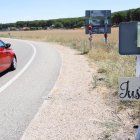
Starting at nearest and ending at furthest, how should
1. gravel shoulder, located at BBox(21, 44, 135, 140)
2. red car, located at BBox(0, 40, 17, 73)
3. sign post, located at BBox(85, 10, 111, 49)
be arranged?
gravel shoulder, located at BBox(21, 44, 135, 140) → red car, located at BBox(0, 40, 17, 73) → sign post, located at BBox(85, 10, 111, 49)

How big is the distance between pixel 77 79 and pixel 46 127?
19.1 feet

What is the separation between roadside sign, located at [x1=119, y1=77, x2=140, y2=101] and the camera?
464cm

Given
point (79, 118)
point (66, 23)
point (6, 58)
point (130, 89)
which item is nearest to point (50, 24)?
point (66, 23)

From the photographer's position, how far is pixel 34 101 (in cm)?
884

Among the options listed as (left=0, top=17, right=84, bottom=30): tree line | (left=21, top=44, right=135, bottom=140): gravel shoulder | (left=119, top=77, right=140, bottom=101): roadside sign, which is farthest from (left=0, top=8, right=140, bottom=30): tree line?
(left=119, top=77, right=140, bottom=101): roadside sign

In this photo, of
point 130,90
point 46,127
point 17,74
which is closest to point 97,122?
point 46,127

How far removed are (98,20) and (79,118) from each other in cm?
2188

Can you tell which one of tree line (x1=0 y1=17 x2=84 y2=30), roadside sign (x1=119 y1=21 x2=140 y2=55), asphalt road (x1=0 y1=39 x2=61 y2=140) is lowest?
tree line (x1=0 y1=17 x2=84 y2=30)

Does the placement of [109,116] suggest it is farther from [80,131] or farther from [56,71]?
[56,71]

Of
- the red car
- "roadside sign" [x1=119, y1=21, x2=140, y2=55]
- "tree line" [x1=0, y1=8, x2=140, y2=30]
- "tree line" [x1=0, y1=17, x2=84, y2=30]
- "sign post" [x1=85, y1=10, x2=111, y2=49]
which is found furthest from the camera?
"tree line" [x1=0, y1=17, x2=84, y2=30]

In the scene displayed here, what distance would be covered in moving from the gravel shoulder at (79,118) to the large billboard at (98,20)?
17.8 metres

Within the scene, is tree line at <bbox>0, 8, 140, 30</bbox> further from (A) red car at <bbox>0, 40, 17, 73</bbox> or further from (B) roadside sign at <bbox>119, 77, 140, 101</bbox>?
(B) roadside sign at <bbox>119, 77, 140, 101</bbox>

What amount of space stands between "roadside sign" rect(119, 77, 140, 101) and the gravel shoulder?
4.25ft

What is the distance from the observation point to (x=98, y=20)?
28.4 meters
